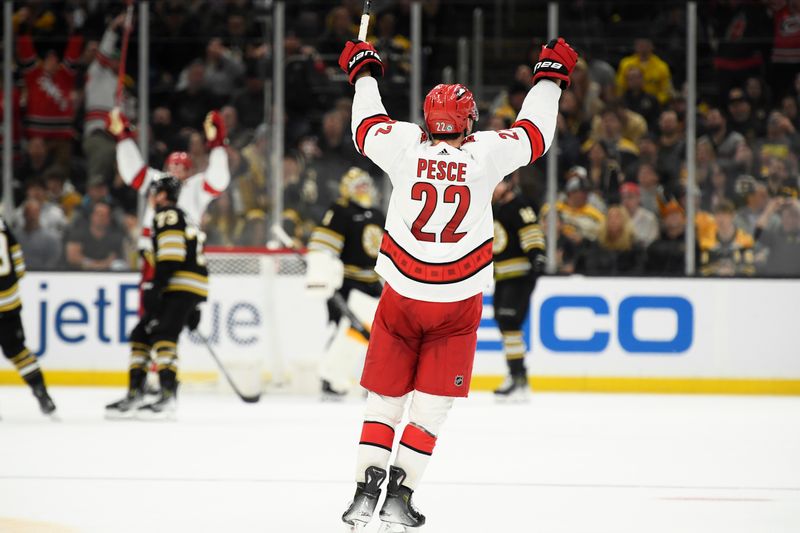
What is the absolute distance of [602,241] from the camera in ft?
29.9

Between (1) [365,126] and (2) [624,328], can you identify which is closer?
(1) [365,126]

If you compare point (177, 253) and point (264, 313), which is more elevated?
point (177, 253)

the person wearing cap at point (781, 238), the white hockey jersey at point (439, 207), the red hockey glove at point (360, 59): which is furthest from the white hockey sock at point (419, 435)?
the person wearing cap at point (781, 238)

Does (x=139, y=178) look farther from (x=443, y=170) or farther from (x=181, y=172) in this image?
(x=443, y=170)

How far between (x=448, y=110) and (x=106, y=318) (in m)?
5.47

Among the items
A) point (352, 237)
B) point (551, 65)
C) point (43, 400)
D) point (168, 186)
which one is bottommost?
point (43, 400)

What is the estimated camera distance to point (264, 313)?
8.66m

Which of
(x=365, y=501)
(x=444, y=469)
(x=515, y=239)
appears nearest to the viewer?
(x=365, y=501)

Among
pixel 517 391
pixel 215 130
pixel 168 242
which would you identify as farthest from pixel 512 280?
pixel 168 242

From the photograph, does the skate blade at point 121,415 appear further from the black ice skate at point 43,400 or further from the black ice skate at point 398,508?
the black ice skate at point 398,508

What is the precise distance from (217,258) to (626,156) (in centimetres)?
313

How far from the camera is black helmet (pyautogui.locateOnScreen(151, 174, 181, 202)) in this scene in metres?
6.75

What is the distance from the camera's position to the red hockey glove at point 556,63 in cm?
398

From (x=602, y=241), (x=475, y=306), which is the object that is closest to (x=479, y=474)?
(x=475, y=306)
